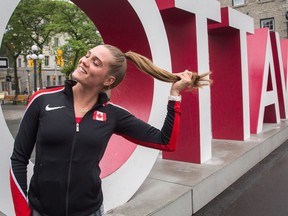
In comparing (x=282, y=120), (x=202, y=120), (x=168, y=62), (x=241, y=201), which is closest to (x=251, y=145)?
(x=202, y=120)

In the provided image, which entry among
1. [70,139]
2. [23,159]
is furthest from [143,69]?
[23,159]

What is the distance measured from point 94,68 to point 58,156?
493mm

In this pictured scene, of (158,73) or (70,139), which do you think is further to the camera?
(158,73)

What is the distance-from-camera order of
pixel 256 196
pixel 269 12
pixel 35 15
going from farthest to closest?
pixel 35 15 → pixel 269 12 → pixel 256 196

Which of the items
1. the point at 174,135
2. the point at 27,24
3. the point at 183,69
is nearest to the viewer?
the point at 174,135

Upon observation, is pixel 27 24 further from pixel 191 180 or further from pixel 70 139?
pixel 70 139

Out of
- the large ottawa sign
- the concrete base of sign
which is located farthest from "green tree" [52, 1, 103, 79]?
the concrete base of sign

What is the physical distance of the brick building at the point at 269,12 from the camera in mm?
26375

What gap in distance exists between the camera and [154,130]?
2029 millimetres

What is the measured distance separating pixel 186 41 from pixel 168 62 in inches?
45.2

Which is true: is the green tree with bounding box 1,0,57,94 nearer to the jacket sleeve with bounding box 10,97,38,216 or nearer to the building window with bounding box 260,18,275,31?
the building window with bounding box 260,18,275,31

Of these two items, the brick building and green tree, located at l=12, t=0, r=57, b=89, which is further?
green tree, located at l=12, t=0, r=57, b=89

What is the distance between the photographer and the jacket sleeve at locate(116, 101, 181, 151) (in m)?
1.94

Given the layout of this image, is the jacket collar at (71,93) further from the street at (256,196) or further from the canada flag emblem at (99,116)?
the street at (256,196)
